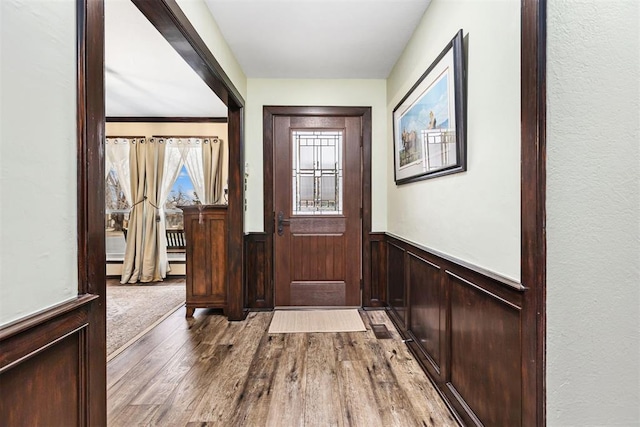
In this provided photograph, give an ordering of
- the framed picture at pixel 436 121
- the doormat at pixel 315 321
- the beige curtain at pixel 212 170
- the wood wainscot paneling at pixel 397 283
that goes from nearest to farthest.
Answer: the framed picture at pixel 436 121
the wood wainscot paneling at pixel 397 283
the doormat at pixel 315 321
the beige curtain at pixel 212 170

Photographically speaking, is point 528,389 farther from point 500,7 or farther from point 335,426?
point 500,7

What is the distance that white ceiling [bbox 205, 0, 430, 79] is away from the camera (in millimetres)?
2320

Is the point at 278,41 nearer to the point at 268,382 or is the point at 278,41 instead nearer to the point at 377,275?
the point at 377,275

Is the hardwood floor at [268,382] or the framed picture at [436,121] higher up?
the framed picture at [436,121]

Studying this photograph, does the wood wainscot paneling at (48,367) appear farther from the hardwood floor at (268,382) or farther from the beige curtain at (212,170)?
the beige curtain at (212,170)

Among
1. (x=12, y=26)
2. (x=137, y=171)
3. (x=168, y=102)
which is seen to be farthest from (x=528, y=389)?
(x=137, y=171)

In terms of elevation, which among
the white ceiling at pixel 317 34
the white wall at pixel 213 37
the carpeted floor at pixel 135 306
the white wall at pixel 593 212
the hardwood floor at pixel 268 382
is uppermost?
the white ceiling at pixel 317 34

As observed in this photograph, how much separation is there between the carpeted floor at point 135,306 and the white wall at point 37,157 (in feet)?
6.73

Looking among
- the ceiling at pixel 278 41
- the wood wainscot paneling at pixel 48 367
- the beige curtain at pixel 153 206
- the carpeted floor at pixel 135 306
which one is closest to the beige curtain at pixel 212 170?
the beige curtain at pixel 153 206

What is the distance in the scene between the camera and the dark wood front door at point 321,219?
12.1ft

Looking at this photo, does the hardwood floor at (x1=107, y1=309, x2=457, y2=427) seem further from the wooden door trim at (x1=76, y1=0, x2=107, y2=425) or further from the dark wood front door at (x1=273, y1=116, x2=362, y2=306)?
the wooden door trim at (x1=76, y1=0, x2=107, y2=425)

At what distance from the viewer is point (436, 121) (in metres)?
2.07

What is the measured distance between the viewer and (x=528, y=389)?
1.20 metres

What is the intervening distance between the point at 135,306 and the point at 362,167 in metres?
2.91
